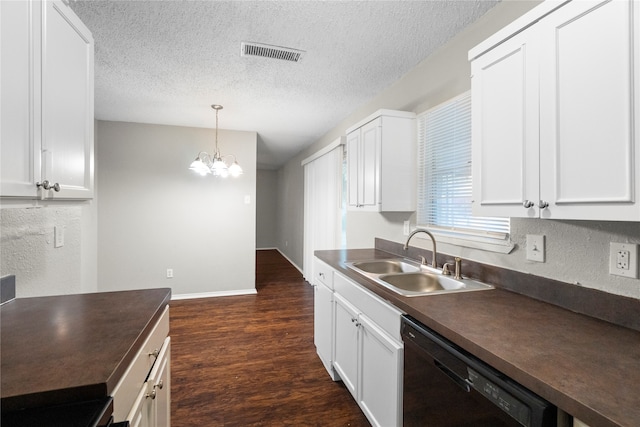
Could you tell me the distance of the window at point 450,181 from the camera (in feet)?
5.74

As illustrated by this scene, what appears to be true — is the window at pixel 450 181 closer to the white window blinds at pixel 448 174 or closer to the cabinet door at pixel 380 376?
the white window blinds at pixel 448 174

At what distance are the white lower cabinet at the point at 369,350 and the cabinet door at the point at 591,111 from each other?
83cm

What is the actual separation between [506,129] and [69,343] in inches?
70.0

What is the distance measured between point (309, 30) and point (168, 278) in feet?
11.9

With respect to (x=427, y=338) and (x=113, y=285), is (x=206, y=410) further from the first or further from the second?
(x=113, y=285)

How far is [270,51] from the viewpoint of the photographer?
6.76ft

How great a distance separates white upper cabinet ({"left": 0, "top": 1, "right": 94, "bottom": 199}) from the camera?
86cm

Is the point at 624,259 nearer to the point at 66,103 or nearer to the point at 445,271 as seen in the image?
the point at 445,271

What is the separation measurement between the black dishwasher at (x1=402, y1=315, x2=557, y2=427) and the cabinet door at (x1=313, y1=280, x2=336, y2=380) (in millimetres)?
975

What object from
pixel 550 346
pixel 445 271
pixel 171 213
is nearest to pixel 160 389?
pixel 550 346

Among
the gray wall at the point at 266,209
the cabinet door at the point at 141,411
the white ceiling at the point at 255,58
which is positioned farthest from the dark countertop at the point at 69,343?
the gray wall at the point at 266,209

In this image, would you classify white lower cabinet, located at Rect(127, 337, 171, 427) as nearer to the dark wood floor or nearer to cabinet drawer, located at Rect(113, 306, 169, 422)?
cabinet drawer, located at Rect(113, 306, 169, 422)

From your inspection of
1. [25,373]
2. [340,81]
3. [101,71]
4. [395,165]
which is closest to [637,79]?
[395,165]

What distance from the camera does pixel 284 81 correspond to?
2543 mm
